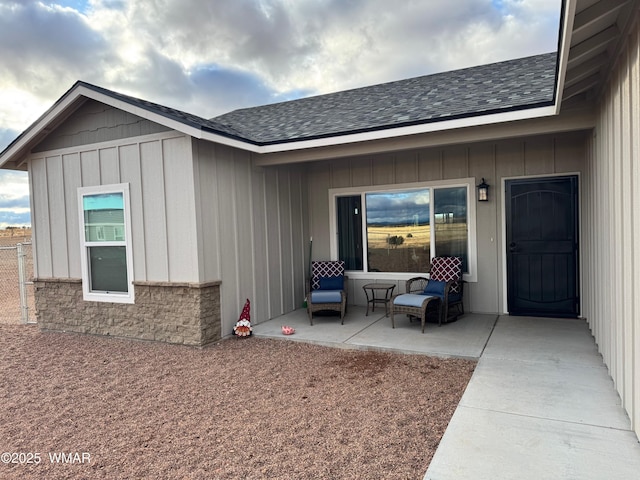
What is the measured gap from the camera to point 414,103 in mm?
5852

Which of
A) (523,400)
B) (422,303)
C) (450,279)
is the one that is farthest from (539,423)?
(450,279)

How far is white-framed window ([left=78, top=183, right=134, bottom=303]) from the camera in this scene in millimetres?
5629

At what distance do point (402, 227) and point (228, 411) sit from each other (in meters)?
4.46

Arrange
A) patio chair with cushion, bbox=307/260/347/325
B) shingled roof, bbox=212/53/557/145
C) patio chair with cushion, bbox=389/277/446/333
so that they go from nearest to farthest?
1. shingled roof, bbox=212/53/557/145
2. patio chair with cushion, bbox=389/277/446/333
3. patio chair with cushion, bbox=307/260/347/325

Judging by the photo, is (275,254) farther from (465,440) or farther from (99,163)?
(465,440)

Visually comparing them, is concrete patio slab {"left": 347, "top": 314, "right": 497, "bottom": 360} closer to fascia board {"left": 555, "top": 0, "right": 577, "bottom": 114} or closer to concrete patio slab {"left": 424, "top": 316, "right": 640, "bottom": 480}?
concrete patio slab {"left": 424, "top": 316, "right": 640, "bottom": 480}

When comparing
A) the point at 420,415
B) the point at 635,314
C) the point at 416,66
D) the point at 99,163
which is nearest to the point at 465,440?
the point at 420,415

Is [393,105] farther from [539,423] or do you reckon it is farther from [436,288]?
[539,423]

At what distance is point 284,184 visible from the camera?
272 inches

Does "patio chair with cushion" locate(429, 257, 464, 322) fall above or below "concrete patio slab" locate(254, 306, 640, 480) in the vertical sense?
above

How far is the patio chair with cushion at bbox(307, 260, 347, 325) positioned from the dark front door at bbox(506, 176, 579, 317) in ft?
8.51

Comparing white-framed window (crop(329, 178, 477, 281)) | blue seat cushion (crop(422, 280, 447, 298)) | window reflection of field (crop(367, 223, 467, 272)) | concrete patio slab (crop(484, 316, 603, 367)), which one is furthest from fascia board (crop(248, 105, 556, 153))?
concrete patio slab (crop(484, 316, 603, 367))

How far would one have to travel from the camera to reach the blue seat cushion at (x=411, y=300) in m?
5.33

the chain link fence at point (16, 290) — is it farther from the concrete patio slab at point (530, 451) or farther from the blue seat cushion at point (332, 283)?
the concrete patio slab at point (530, 451)
